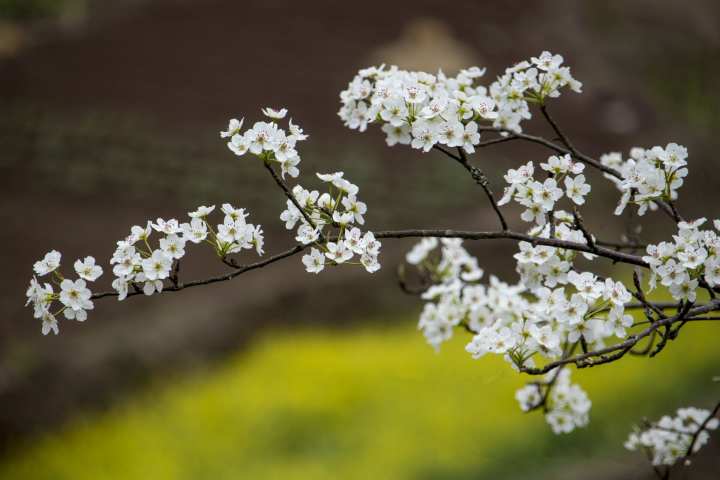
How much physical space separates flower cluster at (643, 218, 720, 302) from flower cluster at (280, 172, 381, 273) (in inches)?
20.7

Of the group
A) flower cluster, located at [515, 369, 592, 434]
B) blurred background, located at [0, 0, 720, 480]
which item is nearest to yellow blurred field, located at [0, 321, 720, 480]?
blurred background, located at [0, 0, 720, 480]

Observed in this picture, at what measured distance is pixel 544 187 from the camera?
1503 mm

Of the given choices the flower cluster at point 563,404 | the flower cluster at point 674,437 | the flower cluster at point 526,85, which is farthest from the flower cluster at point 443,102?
the flower cluster at point 674,437

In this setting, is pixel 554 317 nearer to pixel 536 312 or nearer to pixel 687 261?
pixel 536 312

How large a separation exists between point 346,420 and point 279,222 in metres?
3.92

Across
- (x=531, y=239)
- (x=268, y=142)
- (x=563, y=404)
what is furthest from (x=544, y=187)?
(x=563, y=404)

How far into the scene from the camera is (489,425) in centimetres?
518

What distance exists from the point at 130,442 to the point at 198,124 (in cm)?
579

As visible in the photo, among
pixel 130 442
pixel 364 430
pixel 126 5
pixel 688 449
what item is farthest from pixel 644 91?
pixel 688 449

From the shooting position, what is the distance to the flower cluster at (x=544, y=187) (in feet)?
4.93

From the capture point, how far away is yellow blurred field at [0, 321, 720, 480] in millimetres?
4781

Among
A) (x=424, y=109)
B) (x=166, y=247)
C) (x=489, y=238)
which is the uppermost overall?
(x=424, y=109)

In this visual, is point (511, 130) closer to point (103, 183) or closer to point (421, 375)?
point (421, 375)

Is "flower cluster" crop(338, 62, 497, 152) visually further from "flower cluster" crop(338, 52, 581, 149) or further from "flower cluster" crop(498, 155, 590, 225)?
"flower cluster" crop(498, 155, 590, 225)
